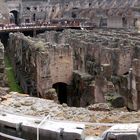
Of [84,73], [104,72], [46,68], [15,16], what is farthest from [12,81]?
[15,16]

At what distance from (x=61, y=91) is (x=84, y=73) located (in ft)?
5.72

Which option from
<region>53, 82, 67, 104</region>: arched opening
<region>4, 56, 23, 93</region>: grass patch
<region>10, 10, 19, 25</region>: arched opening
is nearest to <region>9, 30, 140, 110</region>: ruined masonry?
<region>53, 82, 67, 104</region>: arched opening

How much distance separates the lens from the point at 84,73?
2431cm

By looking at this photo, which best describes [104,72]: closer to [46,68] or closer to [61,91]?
[61,91]

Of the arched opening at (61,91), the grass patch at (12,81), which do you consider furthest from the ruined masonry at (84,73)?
the grass patch at (12,81)

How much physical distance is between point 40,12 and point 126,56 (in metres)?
41.3

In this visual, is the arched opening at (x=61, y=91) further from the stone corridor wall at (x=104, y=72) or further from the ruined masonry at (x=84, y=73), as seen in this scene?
the stone corridor wall at (x=104, y=72)

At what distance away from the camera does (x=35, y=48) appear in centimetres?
2467

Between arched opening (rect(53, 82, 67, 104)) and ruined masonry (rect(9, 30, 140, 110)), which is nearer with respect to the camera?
ruined masonry (rect(9, 30, 140, 110))

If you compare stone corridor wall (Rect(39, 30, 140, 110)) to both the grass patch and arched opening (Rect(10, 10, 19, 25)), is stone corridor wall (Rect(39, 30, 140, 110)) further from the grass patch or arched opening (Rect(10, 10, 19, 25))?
arched opening (Rect(10, 10, 19, 25))

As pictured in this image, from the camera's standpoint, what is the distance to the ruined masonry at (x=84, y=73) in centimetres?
2100

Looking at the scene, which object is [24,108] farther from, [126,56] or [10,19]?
[10,19]

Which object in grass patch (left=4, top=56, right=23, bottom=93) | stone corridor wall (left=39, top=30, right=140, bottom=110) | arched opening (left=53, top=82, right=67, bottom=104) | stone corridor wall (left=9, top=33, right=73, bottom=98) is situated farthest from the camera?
grass patch (left=4, top=56, right=23, bottom=93)

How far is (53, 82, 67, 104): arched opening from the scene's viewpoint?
77.0ft
